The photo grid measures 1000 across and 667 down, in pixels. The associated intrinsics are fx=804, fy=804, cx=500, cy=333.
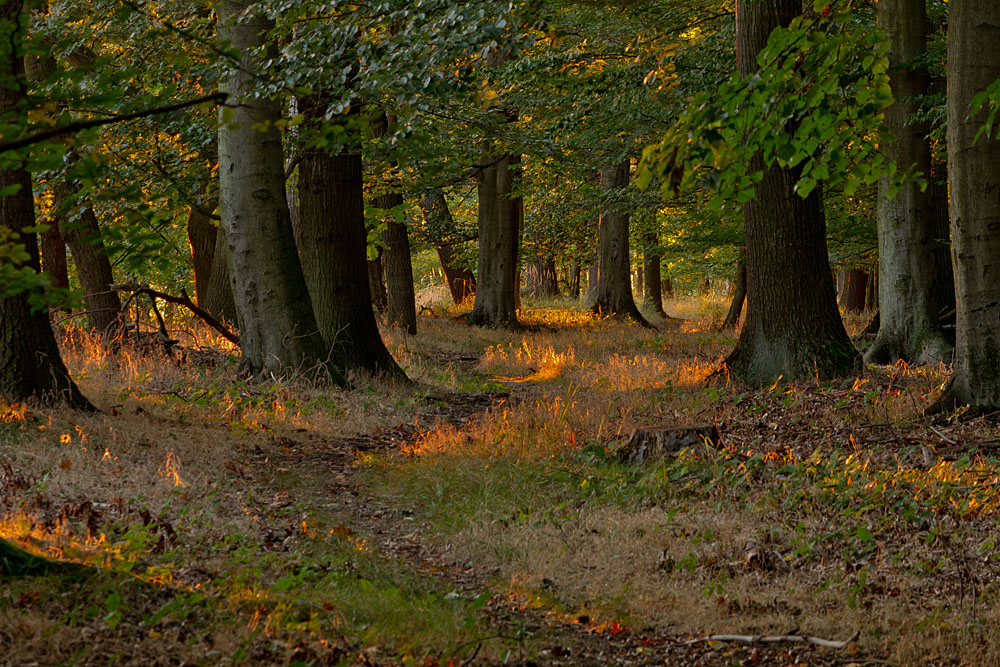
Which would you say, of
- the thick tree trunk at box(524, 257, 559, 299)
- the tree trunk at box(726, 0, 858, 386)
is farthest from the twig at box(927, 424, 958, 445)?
the thick tree trunk at box(524, 257, 559, 299)

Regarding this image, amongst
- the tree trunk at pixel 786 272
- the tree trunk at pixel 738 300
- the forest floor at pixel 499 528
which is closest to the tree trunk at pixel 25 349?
the forest floor at pixel 499 528

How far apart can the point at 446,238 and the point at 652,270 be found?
9076 millimetres

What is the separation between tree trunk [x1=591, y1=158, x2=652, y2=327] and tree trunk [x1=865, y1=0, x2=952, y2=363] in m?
10.8

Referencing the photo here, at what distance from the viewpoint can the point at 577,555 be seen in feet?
18.3

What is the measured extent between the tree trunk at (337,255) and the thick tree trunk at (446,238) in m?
6.97

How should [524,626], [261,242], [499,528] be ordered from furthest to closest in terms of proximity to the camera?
[261,242] → [499,528] → [524,626]

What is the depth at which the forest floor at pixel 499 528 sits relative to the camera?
4.02 m

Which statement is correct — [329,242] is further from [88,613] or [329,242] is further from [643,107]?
[88,613]

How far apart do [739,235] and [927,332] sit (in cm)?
839

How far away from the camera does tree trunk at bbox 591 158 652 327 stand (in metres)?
22.0

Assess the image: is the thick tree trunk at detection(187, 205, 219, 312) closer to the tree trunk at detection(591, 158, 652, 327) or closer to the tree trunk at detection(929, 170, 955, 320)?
the tree trunk at detection(591, 158, 652, 327)

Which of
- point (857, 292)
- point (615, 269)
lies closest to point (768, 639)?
point (615, 269)

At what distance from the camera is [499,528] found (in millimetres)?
6109

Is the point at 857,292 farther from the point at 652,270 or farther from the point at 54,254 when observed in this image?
the point at 54,254
